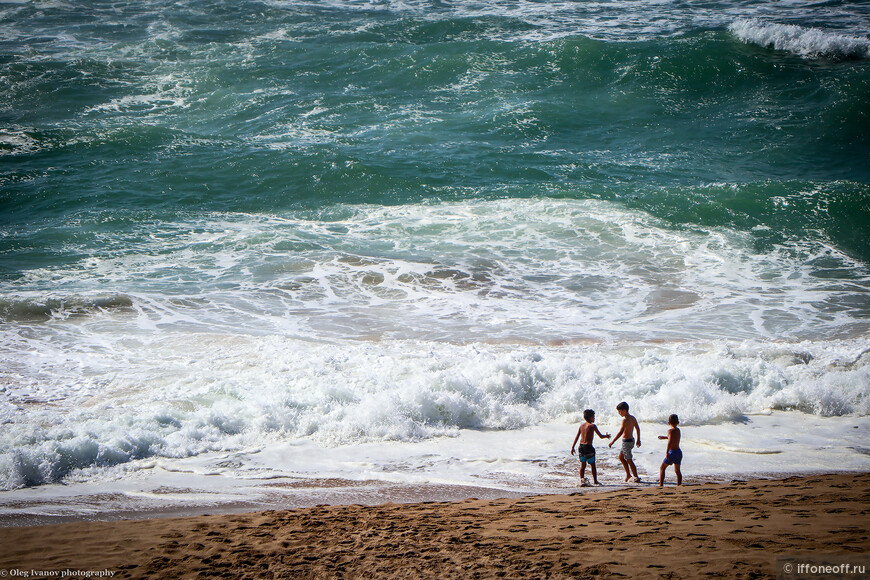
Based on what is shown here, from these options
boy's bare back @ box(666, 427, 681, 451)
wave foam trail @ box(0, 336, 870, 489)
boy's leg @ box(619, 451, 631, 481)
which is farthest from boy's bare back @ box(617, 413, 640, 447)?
wave foam trail @ box(0, 336, 870, 489)

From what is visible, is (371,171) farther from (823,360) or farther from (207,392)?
(823,360)

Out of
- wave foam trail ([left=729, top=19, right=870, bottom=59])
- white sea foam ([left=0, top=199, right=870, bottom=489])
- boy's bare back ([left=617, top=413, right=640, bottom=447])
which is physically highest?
wave foam trail ([left=729, top=19, right=870, bottom=59])

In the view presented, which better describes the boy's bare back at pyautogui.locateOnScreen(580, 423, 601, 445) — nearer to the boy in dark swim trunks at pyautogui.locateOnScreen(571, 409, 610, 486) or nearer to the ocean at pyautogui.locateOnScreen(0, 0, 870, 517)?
the boy in dark swim trunks at pyautogui.locateOnScreen(571, 409, 610, 486)

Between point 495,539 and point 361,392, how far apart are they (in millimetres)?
4389

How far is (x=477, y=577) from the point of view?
494 centimetres

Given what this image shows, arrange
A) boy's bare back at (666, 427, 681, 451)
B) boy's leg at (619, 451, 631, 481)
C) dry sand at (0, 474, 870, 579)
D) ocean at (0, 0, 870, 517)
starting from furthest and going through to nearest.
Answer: ocean at (0, 0, 870, 517) → boy's leg at (619, 451, 631, 481) → boy's bare back at (666, 427, 681, 451) → dry sand at (0, 474, 870, 579)

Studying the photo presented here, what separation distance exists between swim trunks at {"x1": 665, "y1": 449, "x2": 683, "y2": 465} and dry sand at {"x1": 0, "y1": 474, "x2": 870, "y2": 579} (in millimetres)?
555

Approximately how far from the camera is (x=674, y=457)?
23.7ft

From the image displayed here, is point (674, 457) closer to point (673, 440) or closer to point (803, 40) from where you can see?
point (673, 440)

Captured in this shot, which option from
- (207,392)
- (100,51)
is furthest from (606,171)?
(100,51)

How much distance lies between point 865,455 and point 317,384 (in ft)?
22.5

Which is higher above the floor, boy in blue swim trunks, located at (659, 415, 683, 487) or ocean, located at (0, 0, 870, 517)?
ocean, located at (0, 0, 870, 517)

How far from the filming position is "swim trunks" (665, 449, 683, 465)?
284 inches

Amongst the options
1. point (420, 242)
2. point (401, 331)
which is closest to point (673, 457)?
point (401, 331)
